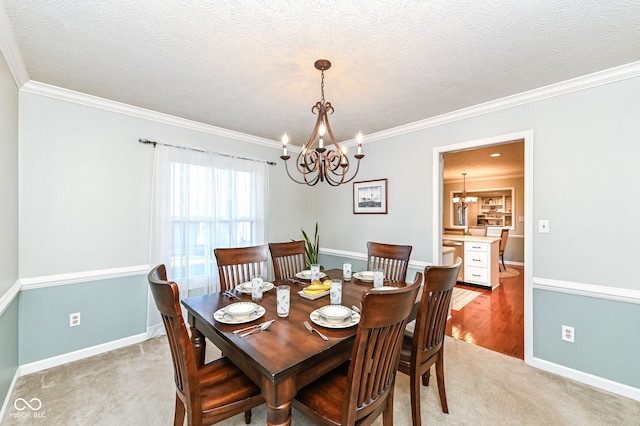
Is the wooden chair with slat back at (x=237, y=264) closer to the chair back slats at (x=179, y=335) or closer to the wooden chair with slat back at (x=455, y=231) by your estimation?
the chair back slats at (x=179, y=335)

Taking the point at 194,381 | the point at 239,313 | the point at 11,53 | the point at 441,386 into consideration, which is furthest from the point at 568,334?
the point at 11,53

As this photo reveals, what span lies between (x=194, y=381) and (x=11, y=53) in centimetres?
238

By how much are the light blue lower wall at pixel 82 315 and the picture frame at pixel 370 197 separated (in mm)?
2720

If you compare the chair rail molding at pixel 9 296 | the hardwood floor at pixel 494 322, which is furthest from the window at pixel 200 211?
the hardwood floor at pixel 494 322

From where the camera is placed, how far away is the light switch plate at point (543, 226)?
2.31 meters

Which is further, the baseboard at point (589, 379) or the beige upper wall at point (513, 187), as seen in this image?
the beige upper wall at point (513, 187)

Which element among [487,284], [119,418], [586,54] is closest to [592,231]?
[586,54]

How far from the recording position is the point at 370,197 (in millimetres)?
3660

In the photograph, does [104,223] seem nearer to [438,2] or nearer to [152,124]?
[152,124]

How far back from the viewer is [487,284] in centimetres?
464

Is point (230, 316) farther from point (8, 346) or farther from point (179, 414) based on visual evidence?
point (8, 346)

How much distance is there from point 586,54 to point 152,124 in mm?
3705

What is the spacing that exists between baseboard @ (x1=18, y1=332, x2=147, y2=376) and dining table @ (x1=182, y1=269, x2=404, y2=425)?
1542 millimetres

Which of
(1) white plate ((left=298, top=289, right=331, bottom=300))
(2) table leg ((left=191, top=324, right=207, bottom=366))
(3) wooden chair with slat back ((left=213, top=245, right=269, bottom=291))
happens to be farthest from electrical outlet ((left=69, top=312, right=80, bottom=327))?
(1) white plate ((left=298, top=289, right=331, bottom=300))
